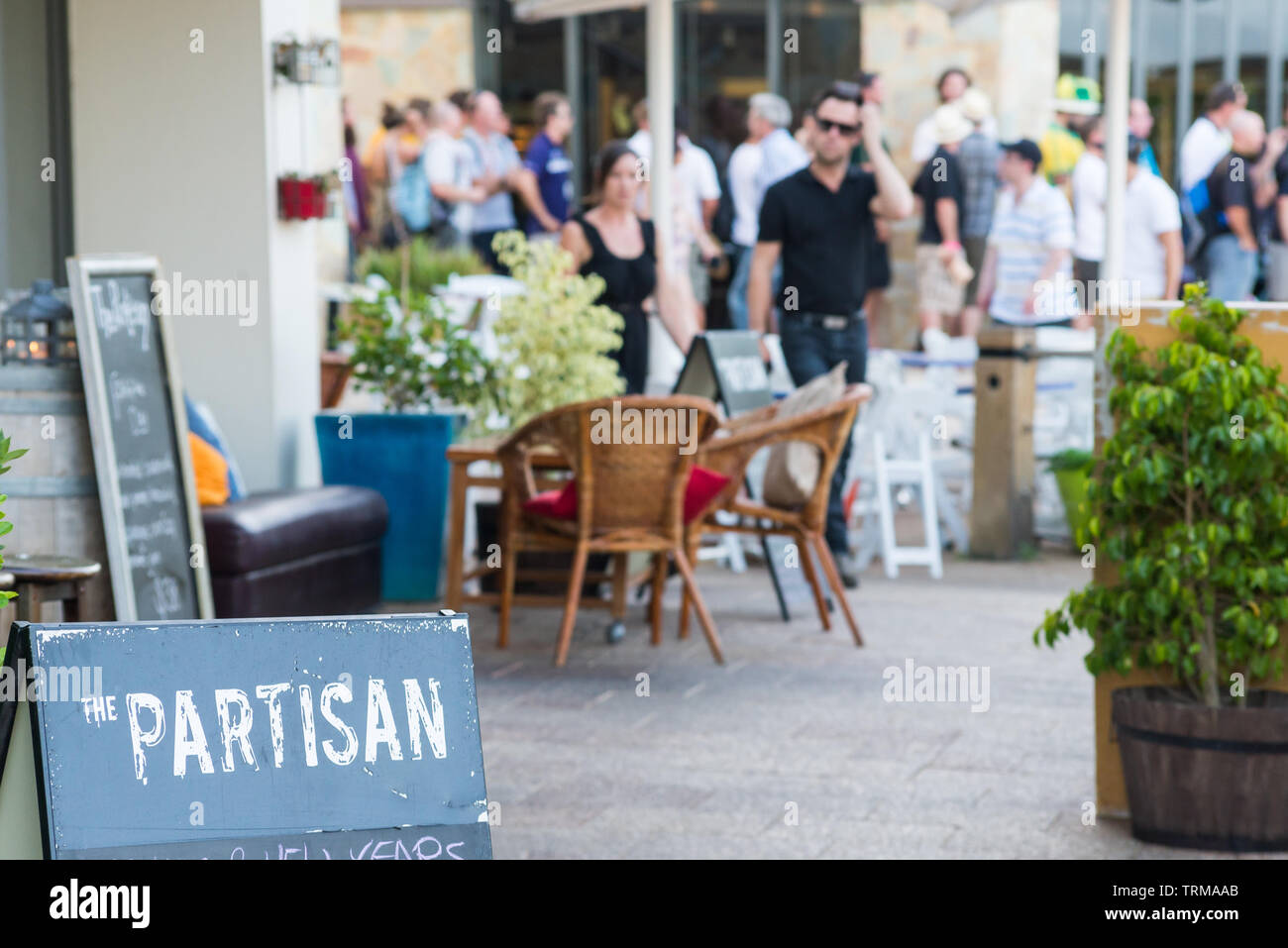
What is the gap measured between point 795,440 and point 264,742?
419 centimetres

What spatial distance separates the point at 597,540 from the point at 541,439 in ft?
1.25

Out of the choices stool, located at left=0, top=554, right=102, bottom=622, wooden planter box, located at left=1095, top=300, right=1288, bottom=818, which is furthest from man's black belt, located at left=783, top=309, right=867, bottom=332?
stool, located at left=0, top=554, right=102, bottom=622

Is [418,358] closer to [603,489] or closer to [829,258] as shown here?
[603,489]

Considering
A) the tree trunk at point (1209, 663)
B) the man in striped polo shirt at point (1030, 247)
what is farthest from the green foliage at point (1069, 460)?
the tree trunk at point (1209, 663)

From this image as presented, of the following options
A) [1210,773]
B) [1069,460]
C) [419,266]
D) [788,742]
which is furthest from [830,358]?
[1210,773]

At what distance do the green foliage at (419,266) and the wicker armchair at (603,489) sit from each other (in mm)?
3120

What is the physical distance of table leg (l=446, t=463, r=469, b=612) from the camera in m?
6.16

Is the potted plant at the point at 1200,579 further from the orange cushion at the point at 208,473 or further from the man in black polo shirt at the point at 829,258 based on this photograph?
the man in black polo shirt at the point at 829,258

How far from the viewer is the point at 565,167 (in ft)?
39.1

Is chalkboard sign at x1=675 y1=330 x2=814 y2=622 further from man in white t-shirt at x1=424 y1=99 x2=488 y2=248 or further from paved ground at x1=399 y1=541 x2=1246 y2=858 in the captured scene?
man in white t-shirt at x1=424 y1=99 x2=488 y2=248

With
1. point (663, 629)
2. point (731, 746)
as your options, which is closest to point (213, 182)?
point (663, 629)

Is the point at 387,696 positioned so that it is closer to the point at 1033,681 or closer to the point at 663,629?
the point at 1033,681

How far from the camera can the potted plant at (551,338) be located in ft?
22.0

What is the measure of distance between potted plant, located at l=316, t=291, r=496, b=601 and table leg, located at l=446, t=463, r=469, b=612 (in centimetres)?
85
